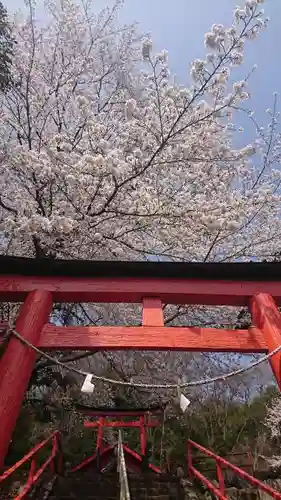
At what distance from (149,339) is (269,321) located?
1.16 meters

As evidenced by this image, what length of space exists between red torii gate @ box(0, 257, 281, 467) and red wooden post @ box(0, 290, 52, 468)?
0.01 metres

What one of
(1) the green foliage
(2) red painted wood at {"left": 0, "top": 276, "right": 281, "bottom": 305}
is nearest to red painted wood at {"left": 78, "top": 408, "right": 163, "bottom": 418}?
(1) the green foliage

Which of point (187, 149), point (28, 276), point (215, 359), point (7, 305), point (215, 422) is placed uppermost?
point (215, 422)

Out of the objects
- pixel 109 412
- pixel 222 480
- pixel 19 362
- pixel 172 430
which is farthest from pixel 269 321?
pixel 172 430

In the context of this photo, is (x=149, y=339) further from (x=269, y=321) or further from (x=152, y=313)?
(x=269, y=321)

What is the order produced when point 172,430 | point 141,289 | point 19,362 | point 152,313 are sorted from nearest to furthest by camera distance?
point 19,362
point 152,313
point 141,289
point 172,430

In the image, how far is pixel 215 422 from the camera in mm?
13875

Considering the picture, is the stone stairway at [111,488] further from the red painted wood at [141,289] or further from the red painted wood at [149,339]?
the red painted wood at [141,289]

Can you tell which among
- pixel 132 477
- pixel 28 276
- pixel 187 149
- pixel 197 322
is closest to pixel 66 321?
pixel 197 322

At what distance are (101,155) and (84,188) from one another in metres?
0.61

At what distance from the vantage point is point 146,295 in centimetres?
418

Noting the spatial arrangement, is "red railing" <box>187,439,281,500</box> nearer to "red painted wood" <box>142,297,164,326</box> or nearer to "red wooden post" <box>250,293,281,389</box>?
"red wooden post" <box>250,293,281,389</box>

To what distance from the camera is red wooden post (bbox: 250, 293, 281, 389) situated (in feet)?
11.4

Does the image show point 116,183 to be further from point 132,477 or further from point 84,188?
point 132,477
